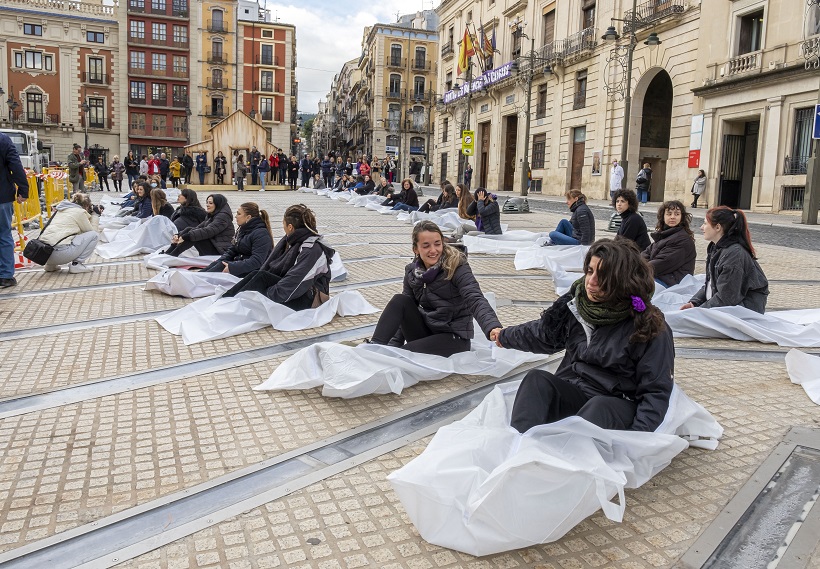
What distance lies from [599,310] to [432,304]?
72.5 inches

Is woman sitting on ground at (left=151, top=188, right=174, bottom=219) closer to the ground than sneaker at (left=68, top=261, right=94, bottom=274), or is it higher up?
higher up

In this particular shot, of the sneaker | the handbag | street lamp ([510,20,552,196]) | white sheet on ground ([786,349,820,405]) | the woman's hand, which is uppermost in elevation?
street lamp ([510,20,552,196])

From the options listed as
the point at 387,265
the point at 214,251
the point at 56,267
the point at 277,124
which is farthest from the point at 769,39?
the point at 277,124

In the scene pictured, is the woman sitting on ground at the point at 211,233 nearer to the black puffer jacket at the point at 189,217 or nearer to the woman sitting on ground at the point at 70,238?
the black puffer jacket at the point at 189,217

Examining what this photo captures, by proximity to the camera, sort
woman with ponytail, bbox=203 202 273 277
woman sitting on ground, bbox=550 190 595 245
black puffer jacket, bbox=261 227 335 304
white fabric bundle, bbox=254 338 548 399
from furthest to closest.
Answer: woman sitting on ground, bbox=550 190 595 245 → woman with ponytail, bbox=203 202 273 277 → black puffer jacket, bbox=261 227 335 304 → white fabric bundle, bbox=254 338 548 399

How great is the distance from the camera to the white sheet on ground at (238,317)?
579cm

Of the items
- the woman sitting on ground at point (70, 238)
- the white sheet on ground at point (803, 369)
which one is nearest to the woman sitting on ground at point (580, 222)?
the white sheet on ground at point (803, 369)

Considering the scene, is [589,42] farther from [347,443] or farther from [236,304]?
[347,443]

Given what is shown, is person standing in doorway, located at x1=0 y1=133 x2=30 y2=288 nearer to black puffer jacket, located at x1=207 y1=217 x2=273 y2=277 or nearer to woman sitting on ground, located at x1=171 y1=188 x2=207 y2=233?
woman sitting on ground, located at x1=171 y1=188 x2=207 y2=233

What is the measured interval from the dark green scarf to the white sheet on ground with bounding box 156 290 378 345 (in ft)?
10.9

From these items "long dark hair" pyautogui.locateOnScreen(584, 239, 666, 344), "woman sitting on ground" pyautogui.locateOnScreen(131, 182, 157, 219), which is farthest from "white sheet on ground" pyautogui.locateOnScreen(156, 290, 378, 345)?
"woman sitting on ground" pyautogui.locateOnScreen(131, 182, 157, 219)

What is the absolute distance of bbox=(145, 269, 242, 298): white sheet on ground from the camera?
7.39m

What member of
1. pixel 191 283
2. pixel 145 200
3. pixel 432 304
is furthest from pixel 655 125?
pixel 432 304

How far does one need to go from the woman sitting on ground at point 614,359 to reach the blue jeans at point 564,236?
7.37 metres
